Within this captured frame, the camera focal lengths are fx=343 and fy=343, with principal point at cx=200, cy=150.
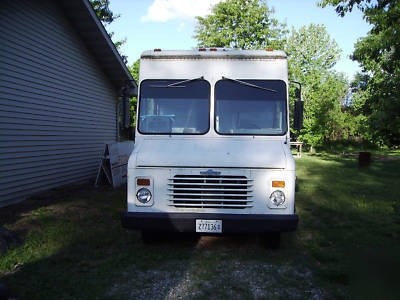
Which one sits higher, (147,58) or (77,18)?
(77,18)

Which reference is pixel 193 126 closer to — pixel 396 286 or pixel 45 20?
pixel 396 286

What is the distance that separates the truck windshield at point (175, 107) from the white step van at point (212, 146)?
0.6 inches

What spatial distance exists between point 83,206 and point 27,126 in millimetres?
2539

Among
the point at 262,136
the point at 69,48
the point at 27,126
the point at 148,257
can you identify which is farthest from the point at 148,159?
the point at 69,48

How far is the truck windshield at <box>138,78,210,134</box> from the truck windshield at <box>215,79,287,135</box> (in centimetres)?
24

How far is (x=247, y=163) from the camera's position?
4457 mm

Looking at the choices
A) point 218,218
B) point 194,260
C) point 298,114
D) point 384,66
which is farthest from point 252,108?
point 384,66

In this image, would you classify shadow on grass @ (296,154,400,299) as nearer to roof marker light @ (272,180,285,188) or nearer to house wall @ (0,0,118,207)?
roof marker light @ (272,180,285,188)

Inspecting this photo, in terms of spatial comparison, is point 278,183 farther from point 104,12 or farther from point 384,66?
point 104,12

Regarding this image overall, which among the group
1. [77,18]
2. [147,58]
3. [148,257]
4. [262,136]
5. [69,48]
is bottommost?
[148,257]

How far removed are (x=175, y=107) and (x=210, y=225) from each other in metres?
1.90

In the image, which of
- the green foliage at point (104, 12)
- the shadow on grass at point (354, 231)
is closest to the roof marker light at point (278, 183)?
the shadow on grass at point (354, 231)

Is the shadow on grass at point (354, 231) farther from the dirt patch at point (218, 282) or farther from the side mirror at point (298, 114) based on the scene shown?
the side mirror at point (298, 114)

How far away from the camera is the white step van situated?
4.41 meters
